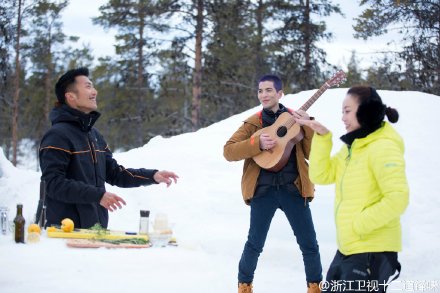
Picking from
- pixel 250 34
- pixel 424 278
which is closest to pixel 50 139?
pixel 424 278

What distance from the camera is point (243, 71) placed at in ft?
86.4

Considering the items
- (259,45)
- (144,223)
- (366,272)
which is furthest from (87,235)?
(259,45)

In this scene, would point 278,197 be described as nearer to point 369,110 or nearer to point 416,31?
point 369,110

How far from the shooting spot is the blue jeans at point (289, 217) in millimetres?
4340

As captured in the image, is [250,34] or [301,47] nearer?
[301,47]

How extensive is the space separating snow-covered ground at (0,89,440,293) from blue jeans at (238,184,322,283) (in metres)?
0.63

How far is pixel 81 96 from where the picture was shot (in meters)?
4.25

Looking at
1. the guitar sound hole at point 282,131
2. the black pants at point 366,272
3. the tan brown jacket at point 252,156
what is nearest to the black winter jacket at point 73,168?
the tan brown jacket at point 252,156

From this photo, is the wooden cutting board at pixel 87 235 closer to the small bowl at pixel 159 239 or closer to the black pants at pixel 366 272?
the small bowl at pixel 159 239

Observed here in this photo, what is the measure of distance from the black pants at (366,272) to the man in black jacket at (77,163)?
5.56 feet

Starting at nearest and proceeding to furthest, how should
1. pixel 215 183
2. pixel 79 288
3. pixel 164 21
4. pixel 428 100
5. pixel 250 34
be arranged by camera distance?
1. pixel 79 288
2. pixel 215 183
3. pixel 428 100
4. pixel 164 21
5. pixel 250 34

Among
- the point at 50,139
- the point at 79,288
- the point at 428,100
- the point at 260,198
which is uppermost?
the point at 428,100

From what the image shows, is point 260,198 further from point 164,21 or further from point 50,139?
point 164,21

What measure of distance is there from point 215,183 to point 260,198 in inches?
174
